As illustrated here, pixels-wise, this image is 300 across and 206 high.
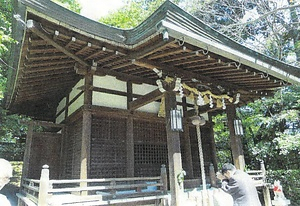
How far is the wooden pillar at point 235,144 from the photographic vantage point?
698 centimetres

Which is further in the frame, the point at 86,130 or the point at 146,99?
the point at 146,99

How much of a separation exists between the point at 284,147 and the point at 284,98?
3.35 meters

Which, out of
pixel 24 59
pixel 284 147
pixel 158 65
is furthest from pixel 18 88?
pixel 284 147

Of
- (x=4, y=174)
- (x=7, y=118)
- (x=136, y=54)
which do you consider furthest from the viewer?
(x=7, y=118)

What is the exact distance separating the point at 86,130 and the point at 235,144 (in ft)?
15.3

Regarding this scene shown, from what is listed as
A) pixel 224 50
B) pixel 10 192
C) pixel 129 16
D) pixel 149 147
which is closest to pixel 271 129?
pixel 149 147

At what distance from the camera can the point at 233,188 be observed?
3062 millimetres

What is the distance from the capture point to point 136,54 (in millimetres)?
4879

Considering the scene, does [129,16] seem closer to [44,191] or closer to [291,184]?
[291,184]

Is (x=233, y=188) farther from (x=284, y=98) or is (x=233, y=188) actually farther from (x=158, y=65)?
(x=284, y=98)

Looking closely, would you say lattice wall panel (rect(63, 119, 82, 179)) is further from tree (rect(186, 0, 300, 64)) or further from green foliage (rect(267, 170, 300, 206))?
tree (rect(186, 0, 300, 64))

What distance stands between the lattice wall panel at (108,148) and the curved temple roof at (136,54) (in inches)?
56.8

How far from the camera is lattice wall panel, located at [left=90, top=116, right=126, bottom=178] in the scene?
604cm

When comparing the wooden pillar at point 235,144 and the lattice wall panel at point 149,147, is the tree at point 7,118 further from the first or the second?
the wooden pillar at point 235,144
